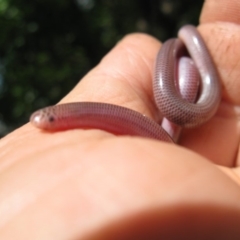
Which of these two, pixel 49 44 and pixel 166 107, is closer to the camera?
pixel 166 107

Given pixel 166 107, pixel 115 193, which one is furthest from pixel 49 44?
pixel 115 193

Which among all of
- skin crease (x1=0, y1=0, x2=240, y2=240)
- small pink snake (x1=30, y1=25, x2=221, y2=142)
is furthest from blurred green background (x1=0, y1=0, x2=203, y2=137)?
skin crease (x1=0, y1=0, x2=240, y2=240)

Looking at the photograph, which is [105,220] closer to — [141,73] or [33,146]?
[33,146]

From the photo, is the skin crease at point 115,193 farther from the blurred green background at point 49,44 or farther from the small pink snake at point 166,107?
the blurred green background at point 49,44

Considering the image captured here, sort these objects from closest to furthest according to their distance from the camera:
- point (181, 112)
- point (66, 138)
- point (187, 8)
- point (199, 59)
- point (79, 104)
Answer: point (66, 138), point (79, 104), point (181, 112), point (199, 59), point (187, 8)

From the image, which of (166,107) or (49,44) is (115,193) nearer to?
(166,107)

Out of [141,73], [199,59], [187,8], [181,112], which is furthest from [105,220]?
[187,8]

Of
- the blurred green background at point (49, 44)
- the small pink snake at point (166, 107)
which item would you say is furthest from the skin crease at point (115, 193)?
the blurred green background at point (49, 44)
